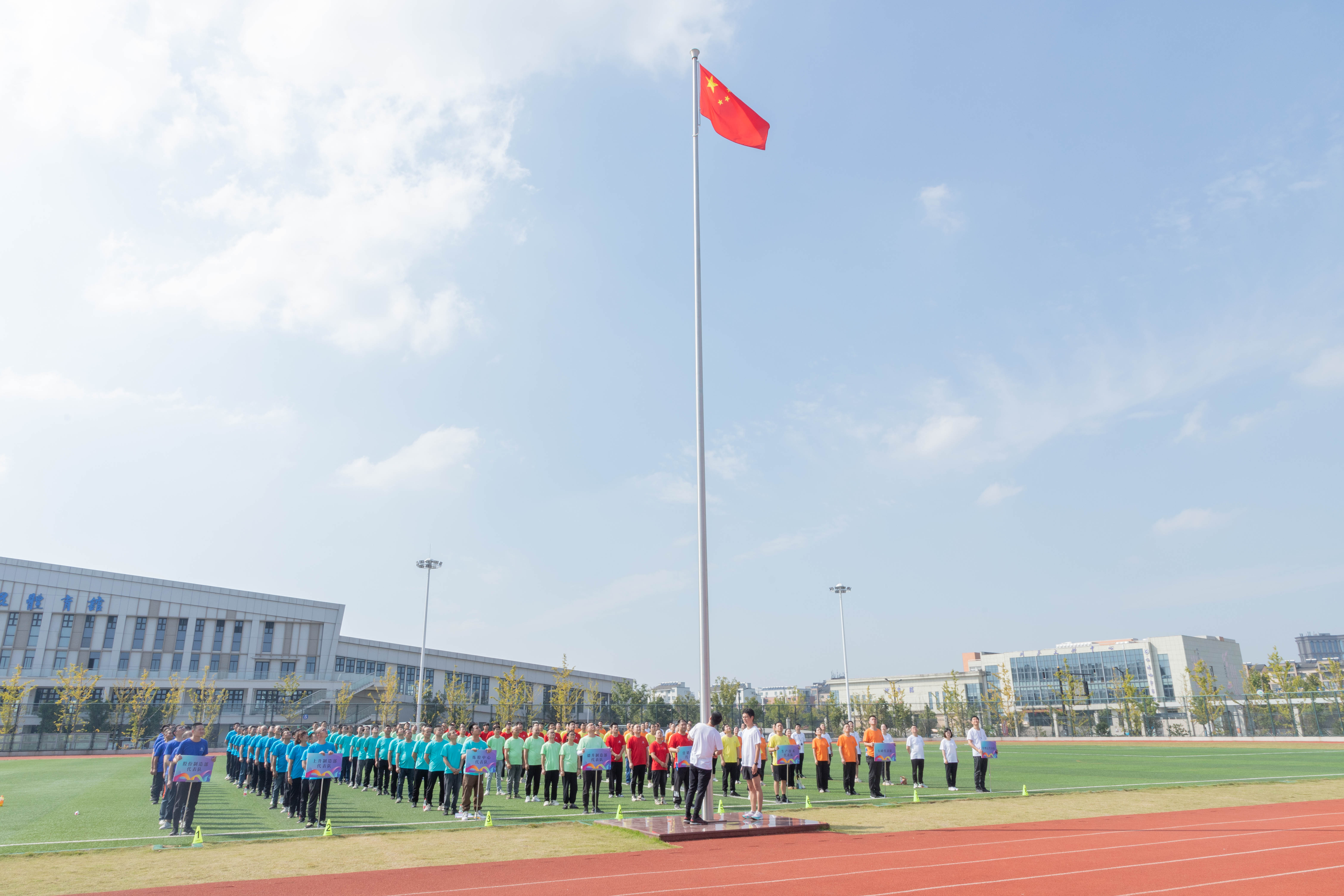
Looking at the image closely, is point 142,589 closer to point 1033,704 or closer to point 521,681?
point 521,681

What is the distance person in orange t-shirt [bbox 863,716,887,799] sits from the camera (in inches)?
774

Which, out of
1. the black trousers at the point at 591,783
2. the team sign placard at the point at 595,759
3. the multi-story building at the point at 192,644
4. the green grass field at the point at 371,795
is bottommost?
the green grass field at the point at 371,795

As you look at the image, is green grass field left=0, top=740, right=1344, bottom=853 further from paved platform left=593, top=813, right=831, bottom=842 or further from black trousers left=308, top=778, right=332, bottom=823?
paved platform left=593, top=813, right=831, bottom=842

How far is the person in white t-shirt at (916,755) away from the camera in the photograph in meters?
21.2

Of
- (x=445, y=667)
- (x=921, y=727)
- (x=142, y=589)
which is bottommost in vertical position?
(x=921, y=727)

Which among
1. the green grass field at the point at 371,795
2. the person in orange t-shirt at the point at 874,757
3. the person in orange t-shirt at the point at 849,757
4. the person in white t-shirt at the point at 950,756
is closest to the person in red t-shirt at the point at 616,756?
the green grass field at the point at 371,795

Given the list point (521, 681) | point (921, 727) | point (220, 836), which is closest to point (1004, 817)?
point (220, 836)

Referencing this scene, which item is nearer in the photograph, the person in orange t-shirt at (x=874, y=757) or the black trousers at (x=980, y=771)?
the person in orange t-shirt at (x=874, y=757)

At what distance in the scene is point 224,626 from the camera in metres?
68.8

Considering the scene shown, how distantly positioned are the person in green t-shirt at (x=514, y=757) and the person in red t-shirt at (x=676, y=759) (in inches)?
147

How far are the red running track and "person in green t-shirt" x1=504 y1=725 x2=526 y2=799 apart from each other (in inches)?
247

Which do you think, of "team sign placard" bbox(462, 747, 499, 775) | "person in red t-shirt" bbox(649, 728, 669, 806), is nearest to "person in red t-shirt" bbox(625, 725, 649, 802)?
"person in red t-shirt" bbox(649, 728, 669, 806)

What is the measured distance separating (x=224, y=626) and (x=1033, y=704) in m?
92.4

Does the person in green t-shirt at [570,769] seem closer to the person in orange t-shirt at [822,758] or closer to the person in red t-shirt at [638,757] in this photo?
the person in red t-shirt at [638,757]
